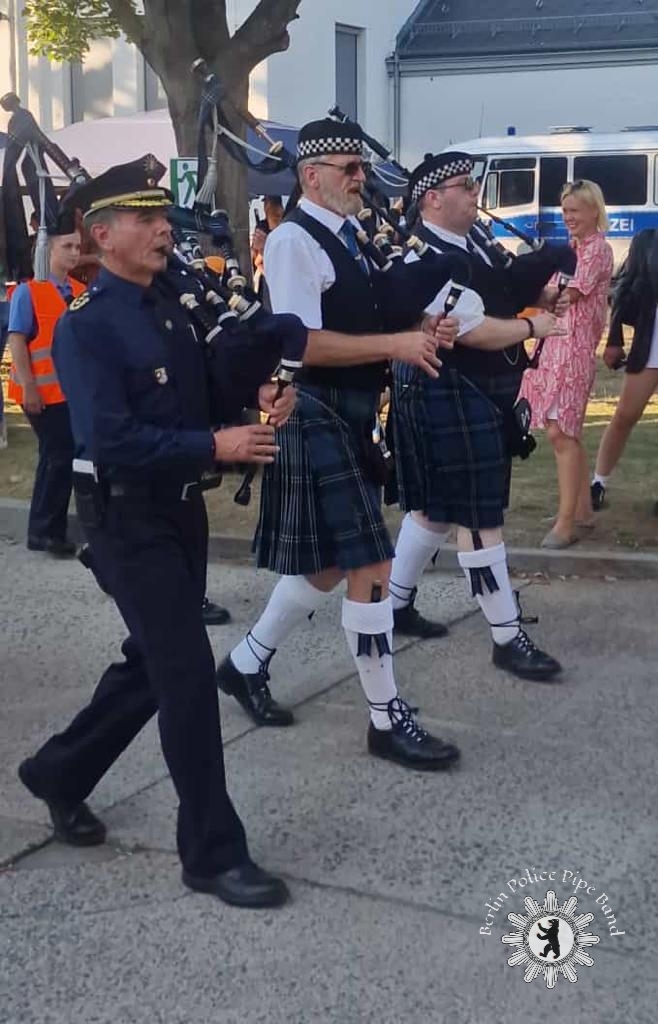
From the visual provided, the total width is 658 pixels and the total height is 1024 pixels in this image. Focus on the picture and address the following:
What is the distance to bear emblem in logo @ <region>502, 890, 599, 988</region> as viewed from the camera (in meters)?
3.45

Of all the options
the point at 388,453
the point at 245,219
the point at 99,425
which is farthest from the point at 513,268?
the point at 245,219

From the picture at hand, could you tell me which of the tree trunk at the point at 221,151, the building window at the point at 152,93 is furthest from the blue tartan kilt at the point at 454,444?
the building window at the point at 152,93

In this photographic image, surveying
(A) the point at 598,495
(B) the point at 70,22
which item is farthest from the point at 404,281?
(B) the point at 70,22

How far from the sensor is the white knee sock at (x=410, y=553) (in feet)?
18.4

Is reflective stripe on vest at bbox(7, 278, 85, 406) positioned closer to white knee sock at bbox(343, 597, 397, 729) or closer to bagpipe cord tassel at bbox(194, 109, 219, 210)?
bagpipe cord tassel at bbox(194, 109, 219, 210)

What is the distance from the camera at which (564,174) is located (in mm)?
24000

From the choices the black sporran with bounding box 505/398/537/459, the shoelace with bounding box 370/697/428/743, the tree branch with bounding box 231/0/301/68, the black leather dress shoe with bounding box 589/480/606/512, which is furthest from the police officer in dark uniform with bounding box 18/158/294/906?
the tree branch with bounding box 231/0/301/68

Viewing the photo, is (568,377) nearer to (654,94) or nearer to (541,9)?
(654,94)

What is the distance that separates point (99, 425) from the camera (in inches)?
139

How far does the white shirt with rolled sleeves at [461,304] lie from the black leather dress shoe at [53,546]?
11.2 ft

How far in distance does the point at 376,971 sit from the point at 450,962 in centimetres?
18

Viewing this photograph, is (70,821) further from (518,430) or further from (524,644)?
(518,430)

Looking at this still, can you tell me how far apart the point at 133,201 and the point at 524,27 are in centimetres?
2819

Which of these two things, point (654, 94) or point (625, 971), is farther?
point (654, 94)
